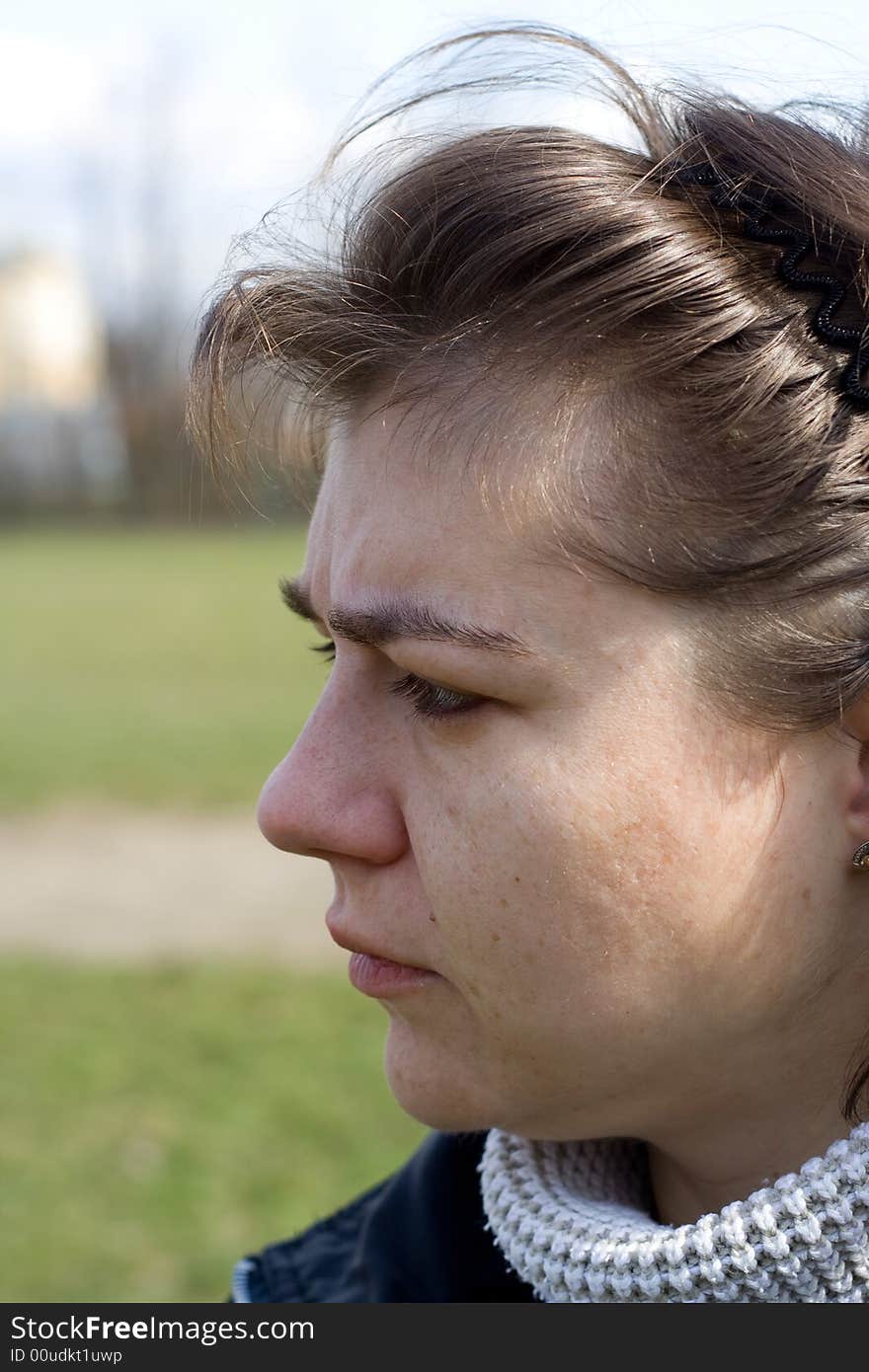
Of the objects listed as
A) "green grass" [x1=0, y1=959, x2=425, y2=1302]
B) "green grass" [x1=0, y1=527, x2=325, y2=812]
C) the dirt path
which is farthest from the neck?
the dirt path

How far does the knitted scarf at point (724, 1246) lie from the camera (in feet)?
5.46

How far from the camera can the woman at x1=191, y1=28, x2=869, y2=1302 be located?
171cm

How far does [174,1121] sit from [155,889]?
10.2 ft

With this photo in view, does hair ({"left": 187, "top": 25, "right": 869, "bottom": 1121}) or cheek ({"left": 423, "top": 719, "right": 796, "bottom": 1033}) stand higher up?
→ hair ({"left": 187, "top": 25, "right": 869, "bottom": 1121})

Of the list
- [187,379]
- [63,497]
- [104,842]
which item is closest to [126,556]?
[63,497]

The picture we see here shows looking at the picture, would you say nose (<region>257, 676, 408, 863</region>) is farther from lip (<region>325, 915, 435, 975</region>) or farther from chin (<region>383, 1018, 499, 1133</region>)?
chin (<region>383, 1018, 499, 1133</region>)

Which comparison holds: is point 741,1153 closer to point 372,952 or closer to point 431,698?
point 372,952

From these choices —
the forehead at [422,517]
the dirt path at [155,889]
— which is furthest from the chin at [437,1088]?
the dirt path at [155,889]

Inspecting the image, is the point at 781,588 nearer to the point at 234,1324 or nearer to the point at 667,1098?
the point at 667,1098

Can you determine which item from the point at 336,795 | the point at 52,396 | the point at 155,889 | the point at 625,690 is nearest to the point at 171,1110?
the point at 155,889

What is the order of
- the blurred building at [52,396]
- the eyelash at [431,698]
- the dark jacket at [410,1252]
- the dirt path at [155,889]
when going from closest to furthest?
the eyelash at [431,698]
the dark jacket at [410,1252]
the dirt path at [155,889]
the blurred building at [52,396]

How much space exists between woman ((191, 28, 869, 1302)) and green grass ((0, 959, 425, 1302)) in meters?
2.95

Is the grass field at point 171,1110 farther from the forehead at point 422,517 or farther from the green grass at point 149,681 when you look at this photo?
the forehead at point 422,517

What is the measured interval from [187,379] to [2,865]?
7.33 meters
